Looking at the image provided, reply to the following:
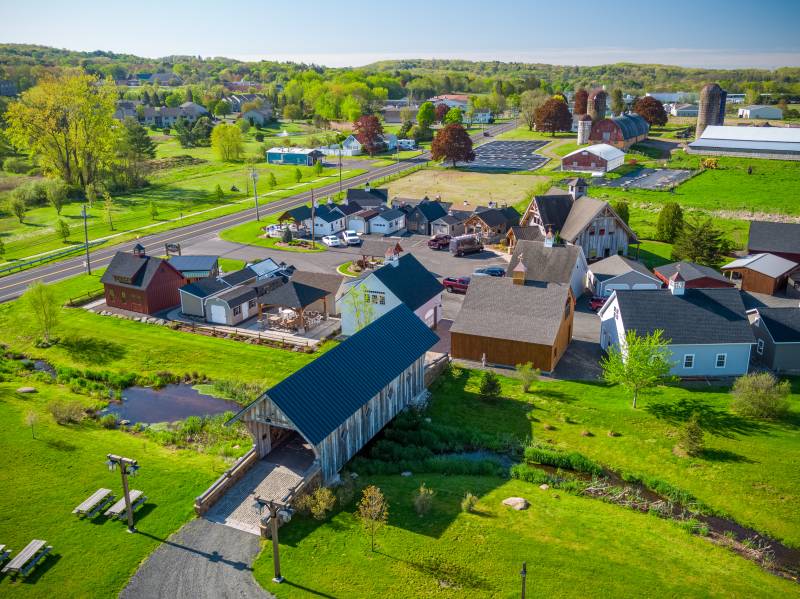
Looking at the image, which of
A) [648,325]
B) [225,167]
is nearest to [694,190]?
[648,325]

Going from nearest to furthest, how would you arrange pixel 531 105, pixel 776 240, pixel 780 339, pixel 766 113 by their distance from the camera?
pixel 780 339 < pixel 776 240 < pixel 531 105 < pixel 766 113

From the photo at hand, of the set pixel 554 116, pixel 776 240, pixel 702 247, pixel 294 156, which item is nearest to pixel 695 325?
pixel 702 247

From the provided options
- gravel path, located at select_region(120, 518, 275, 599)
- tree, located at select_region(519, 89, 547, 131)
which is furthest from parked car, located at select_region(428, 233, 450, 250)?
tree, located at select_region(519, 89, 547, 131)

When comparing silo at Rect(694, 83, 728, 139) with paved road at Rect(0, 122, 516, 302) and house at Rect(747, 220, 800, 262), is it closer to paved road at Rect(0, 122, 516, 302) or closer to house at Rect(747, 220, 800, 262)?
paved road at Rect(0, 122, 516, 302)

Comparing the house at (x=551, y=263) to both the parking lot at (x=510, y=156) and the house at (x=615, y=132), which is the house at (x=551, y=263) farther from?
the house at (x=615, y=132)

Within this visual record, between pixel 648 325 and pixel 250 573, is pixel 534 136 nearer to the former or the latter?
pixel 648 325

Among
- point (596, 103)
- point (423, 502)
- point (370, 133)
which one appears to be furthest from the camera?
point (596, 103)

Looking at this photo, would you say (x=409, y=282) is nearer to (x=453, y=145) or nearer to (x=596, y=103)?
(x=453, y=145)
